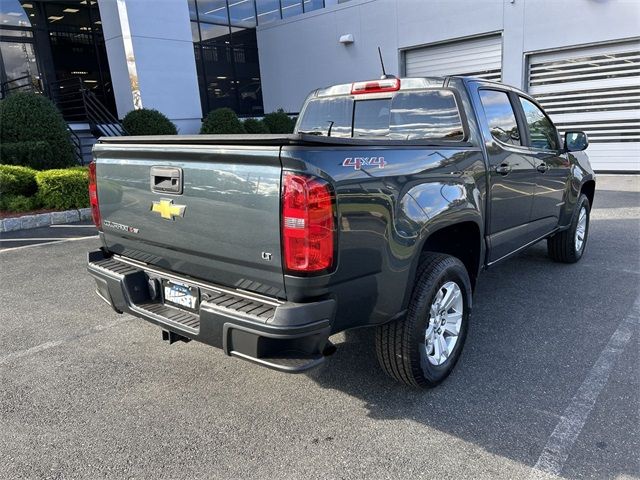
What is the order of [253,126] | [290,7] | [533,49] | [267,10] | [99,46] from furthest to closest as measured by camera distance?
[290,7] < [267,10] < [99,46] < [253,126] < [533,49]

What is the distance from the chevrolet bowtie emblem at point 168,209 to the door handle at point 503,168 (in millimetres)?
2333

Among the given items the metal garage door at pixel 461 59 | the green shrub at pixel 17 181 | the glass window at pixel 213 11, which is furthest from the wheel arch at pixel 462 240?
the glass window at pixel 213 11

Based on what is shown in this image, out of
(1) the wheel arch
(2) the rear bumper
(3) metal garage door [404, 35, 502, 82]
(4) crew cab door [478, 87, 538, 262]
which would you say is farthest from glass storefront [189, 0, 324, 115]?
(2) the rear bumper

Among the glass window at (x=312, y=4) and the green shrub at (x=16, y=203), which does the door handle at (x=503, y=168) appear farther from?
the glass window at (x=312, y=4)

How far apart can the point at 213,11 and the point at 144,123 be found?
7395 mm

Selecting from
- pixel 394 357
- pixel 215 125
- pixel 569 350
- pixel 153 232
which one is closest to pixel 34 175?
pixel 215 125

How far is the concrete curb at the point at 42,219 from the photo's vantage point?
25.7ft

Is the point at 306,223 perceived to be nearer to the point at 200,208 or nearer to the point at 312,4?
the point at 200,208

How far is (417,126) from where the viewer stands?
3629 mm

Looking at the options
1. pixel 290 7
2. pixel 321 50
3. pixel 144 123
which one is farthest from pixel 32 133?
pixel 290 7

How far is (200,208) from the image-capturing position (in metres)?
2.56

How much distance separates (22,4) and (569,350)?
59.9 feet

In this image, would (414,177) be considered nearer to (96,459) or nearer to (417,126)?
(417,126)

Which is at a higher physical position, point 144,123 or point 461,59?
point 461,59
